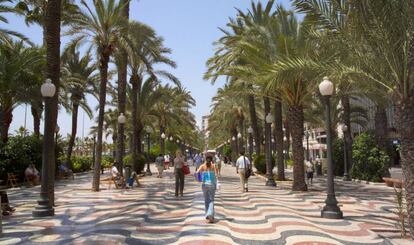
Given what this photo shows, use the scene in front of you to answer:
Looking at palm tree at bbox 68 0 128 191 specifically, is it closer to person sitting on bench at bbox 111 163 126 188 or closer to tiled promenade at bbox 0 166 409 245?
person sitting on bench at bbox 111 163 126 188

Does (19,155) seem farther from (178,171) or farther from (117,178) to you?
(178,171)

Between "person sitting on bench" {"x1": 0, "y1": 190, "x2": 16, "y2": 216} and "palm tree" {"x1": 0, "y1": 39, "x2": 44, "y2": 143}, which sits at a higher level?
"palm tree" {"x1": 0, "y1": 39, "x2": 44, "y2": 143}

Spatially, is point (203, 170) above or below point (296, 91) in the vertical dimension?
below

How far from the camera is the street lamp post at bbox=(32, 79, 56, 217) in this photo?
1080 centimetres

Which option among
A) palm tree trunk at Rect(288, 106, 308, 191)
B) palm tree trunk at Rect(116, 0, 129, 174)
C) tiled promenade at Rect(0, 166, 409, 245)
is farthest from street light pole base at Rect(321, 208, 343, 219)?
palm tree trunk at Rect(116, 0, 129, 174)

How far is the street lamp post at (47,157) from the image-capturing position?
10805mm

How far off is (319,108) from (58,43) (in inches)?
1150

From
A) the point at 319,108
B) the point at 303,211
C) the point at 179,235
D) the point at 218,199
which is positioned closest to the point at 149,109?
the point at 319,108

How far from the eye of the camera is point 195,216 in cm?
1024

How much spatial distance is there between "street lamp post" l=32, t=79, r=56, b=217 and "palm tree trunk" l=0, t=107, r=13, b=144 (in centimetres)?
1225

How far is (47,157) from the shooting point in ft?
36.1

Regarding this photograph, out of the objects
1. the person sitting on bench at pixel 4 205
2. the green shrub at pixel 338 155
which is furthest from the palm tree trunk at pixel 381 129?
the person sitting on bench at pixel 4 205

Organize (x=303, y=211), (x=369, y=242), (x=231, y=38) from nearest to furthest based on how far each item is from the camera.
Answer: (x=369, y=242)
(x=303, y=211)
(x=231, y=38)

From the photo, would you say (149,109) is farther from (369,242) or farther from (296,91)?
(369,242)
